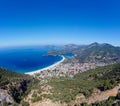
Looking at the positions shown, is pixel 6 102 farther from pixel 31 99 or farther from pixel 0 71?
pixel 0 71

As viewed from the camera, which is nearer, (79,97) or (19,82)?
(79,97)

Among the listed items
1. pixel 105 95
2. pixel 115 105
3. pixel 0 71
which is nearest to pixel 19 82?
pixel 0 71

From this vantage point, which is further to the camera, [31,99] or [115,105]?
[31,99]

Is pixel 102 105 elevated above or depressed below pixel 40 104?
above

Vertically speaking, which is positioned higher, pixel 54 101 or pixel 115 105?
pixel 115 105

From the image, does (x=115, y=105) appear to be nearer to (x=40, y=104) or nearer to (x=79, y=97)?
(x=79, y=97)

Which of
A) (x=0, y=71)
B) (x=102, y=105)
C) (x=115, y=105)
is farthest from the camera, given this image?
(x=0, y=71)

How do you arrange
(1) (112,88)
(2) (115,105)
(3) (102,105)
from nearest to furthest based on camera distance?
(2) (115,105)
(3) (102,105)
(1) (112,88)

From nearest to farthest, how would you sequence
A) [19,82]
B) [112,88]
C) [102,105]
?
[102,105]
[112,88]
[19,82]

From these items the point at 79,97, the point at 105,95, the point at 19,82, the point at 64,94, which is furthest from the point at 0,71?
the point at 105,95
